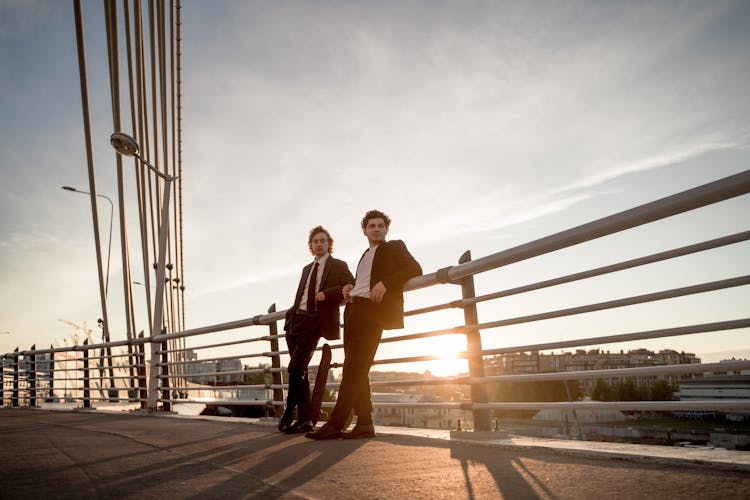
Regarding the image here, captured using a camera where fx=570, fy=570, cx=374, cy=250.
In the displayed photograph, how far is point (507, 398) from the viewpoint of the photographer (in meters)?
107

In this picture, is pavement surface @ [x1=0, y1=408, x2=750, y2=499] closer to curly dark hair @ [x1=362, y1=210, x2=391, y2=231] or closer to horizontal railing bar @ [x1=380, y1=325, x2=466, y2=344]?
horizontal railing bar @ [x1=380, y1=325, x2=466, y2=344]

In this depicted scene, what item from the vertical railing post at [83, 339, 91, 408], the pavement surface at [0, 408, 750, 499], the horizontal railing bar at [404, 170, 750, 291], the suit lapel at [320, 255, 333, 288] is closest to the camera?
the pavement surface at [0, 408, 750, 499]

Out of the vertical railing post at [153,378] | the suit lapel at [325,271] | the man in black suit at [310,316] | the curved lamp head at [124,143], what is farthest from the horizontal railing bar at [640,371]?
the curved lamp head at [124,143]

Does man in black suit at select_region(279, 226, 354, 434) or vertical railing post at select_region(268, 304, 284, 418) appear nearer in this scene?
man in black suit at select_region(279, 226, 354, 434)

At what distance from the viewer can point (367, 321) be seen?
4.15 metres

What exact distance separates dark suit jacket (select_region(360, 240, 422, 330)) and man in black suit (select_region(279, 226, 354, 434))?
19.7 inches

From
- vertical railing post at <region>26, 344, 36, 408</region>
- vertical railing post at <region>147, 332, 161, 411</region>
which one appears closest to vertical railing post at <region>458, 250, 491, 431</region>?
vertical railing post at <region>147, 332, 161, 411</region>

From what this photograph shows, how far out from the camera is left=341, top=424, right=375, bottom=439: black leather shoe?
4.05m

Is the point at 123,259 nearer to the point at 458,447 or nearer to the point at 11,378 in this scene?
the point at 11,378

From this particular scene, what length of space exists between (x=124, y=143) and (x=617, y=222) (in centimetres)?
1010

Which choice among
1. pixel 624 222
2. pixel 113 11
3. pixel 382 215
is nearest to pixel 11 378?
pixel 113 11

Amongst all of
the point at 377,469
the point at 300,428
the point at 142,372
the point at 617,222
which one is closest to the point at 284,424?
the point at 300,428

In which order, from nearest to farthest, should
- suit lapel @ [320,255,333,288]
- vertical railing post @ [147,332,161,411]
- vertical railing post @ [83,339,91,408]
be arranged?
suit lapel @ [320,255,333,288], vertical railing post @ [147,332,161,411], vertical railing post @ [83,339,91,408]

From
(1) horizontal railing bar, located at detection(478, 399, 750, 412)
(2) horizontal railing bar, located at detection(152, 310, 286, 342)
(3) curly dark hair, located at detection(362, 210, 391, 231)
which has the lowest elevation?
(1) horizontal railing bar, located at detection(478, 399, 750, 412)
